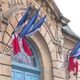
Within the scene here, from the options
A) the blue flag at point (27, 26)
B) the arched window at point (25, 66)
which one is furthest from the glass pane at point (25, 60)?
the blue flag at point (27, 26)

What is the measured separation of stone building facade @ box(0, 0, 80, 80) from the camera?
14211 mm

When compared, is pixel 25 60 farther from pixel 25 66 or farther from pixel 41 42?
pixel 41 42

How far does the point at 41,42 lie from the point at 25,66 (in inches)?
53.5

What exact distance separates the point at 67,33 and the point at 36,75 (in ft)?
10.00

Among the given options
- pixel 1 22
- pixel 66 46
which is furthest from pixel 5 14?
pixel 66 46

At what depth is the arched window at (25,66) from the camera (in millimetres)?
15383

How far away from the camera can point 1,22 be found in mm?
14164

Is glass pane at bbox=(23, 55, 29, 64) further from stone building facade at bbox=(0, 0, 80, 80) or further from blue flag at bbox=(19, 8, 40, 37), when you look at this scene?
blue flag at bbox=(19, 8, 40, 37)

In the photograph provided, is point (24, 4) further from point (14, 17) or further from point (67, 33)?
point (67, 33)

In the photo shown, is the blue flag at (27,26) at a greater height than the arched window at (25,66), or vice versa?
the blue flag at (27,26)

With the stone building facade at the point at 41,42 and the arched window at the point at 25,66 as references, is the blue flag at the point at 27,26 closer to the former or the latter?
the stone building facade at the point at 41,42

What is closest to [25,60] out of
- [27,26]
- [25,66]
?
[25,66]

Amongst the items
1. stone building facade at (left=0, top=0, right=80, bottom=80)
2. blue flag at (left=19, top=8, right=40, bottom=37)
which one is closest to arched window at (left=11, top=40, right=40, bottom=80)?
stone building facade at (left=0, top=0, right=80, bottom=80)

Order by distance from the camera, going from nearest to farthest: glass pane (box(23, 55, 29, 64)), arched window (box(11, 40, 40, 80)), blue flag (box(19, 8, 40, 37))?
blue flag (box(19, 8, 40, 37)) → arched window (box(11, 40, 40, 80)) → glass pane (box(23, 55, 29, 64))
